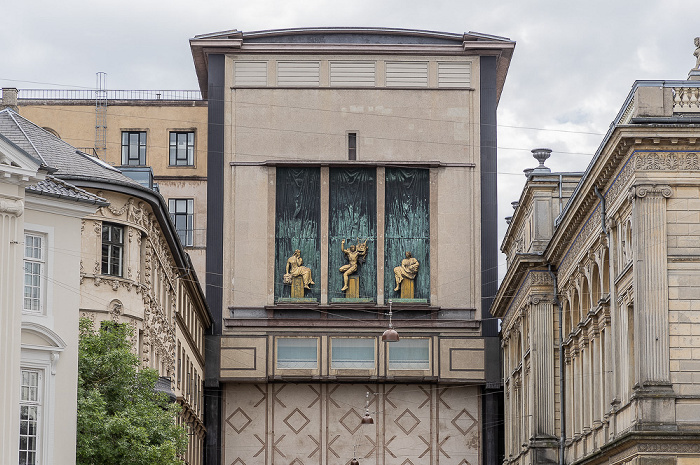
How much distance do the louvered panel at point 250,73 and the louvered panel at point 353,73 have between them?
3.90 metres

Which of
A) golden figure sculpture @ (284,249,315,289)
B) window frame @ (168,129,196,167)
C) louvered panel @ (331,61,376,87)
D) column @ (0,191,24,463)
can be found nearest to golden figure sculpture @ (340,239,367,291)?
golden figure sculpture @ (284,249,315,289)

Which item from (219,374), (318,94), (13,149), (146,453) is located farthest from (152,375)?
(318,94)

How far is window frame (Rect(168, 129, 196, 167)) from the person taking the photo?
7869 centimetres

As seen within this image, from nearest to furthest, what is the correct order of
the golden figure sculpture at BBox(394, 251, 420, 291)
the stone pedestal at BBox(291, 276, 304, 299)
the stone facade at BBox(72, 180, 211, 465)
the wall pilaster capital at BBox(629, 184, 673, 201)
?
the wall pilaster capital at BBox(629, 184, 673, 201)
the stone facade at BBox(72, 180, 211, 465)
the stone pedestal at BBox(291, 276, 304, 299)
the golden figure sculpture at BBox(394, 251, 420, 291)

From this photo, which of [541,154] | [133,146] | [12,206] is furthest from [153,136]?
[12,206]

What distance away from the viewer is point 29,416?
119 ft

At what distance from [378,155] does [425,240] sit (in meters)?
5.37

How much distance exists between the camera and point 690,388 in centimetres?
3900

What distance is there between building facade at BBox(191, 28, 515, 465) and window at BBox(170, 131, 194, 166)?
1.27 metres

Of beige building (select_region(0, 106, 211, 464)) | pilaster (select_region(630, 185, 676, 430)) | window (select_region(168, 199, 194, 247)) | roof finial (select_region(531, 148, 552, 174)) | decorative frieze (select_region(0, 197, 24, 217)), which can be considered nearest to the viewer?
decorative frieze (select_region(0, 197, 24, 217))

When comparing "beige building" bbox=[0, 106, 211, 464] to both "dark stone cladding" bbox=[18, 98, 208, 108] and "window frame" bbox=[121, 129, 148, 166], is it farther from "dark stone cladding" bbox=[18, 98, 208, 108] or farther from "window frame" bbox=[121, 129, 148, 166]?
"dark stone cladding" bbox=[18, 98, 208, 108]

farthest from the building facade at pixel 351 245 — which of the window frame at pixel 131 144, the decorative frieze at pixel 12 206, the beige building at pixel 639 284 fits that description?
the decorative frieze at pixel 12 206

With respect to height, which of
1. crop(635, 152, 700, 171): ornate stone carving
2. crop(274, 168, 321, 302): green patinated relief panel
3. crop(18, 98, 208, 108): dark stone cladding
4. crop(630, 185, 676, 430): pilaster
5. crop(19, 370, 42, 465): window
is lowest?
crop(19, 370, 42, 465): window

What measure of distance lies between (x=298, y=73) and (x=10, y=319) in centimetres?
4773
